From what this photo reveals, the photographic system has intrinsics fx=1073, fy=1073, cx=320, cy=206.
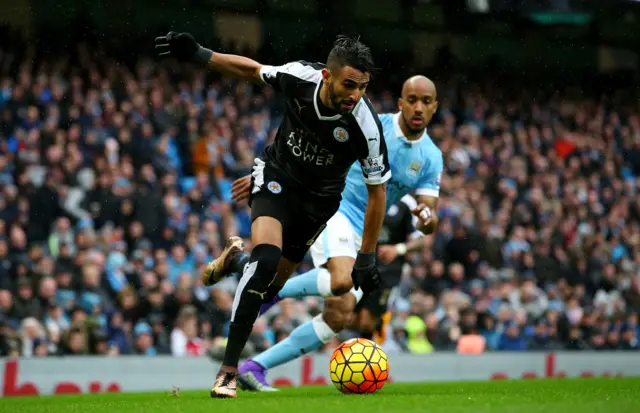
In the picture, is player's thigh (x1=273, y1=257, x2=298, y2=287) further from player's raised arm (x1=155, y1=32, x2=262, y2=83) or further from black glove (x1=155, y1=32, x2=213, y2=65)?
black glove (x1=155, y1=32, x2=213, y2=65)

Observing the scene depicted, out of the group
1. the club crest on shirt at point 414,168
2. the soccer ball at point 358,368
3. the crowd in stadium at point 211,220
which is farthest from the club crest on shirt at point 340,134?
the crowd in stadium at point 211,220

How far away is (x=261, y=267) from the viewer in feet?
23.0

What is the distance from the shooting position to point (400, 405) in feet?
20.7

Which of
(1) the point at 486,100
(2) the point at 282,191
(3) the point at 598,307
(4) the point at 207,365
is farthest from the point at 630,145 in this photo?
(2) the point at 282,191

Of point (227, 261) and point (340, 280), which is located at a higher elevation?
point (227, 261)

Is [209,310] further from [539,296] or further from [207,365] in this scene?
[539,296]

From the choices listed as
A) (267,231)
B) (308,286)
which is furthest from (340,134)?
(308,286)

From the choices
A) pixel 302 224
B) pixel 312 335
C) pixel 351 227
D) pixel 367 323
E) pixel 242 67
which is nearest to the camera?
pixel 242 67

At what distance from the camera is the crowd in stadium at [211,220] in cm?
1355

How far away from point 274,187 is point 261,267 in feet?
2.25

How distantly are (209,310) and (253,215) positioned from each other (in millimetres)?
7002

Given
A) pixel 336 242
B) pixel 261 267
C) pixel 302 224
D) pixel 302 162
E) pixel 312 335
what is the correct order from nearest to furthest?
pixel 261 267 → pixel 302 162 → pixel 302 224 → pixel 312 335 → pixel 336 242

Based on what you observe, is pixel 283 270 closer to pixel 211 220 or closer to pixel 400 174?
pixel 400 174

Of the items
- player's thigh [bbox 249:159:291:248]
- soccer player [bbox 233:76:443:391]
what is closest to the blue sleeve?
soccer player [bbox 233:76:443:391]
